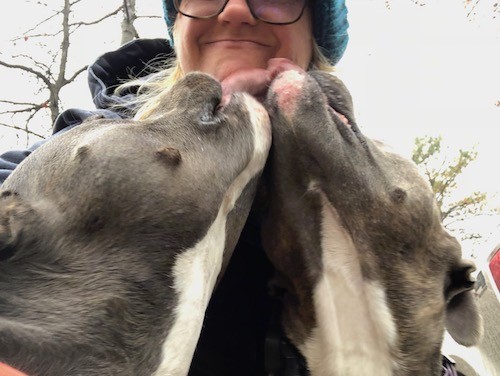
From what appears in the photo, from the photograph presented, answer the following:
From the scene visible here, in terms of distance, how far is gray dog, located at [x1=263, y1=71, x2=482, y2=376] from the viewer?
2264 millimetres

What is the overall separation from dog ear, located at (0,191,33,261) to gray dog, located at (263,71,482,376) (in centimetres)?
92

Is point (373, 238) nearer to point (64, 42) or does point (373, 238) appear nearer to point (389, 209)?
point (389, 209)

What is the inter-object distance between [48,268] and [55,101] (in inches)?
304

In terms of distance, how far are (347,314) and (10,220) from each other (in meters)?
1.26

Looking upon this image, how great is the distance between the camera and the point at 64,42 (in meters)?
9.49

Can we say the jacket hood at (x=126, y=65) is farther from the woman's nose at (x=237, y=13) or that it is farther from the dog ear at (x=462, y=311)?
the dog ear at (x=462, y=311)

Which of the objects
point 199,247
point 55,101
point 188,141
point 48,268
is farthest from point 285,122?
point 55,101

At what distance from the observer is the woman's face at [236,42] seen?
2887 mm

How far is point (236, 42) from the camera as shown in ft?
9.70

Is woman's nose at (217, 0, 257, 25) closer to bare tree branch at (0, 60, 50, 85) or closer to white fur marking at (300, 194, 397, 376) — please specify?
white fur marking at (300, 194, 397, 376)

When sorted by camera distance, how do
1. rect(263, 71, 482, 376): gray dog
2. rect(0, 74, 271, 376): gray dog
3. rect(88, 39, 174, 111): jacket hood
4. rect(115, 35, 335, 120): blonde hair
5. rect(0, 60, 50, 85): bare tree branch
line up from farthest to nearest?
rect(0, 60, 50, 85): bare tree branch, rect(88, 39, 174, 111): jacket hood, rect(115, 35, 335, 120): blonde hair, rect(263, 71, 482, 376): gray dog, rect(0, 74, 271, 376): gray dog

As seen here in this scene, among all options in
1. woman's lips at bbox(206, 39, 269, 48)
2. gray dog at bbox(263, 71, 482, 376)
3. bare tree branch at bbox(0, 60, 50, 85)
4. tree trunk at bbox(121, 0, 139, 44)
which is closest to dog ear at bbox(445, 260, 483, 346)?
gray dog at bbox(263, 71, 482, 376)

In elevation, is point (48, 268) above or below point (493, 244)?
above

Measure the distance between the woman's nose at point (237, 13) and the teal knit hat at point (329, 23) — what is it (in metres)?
0.47
